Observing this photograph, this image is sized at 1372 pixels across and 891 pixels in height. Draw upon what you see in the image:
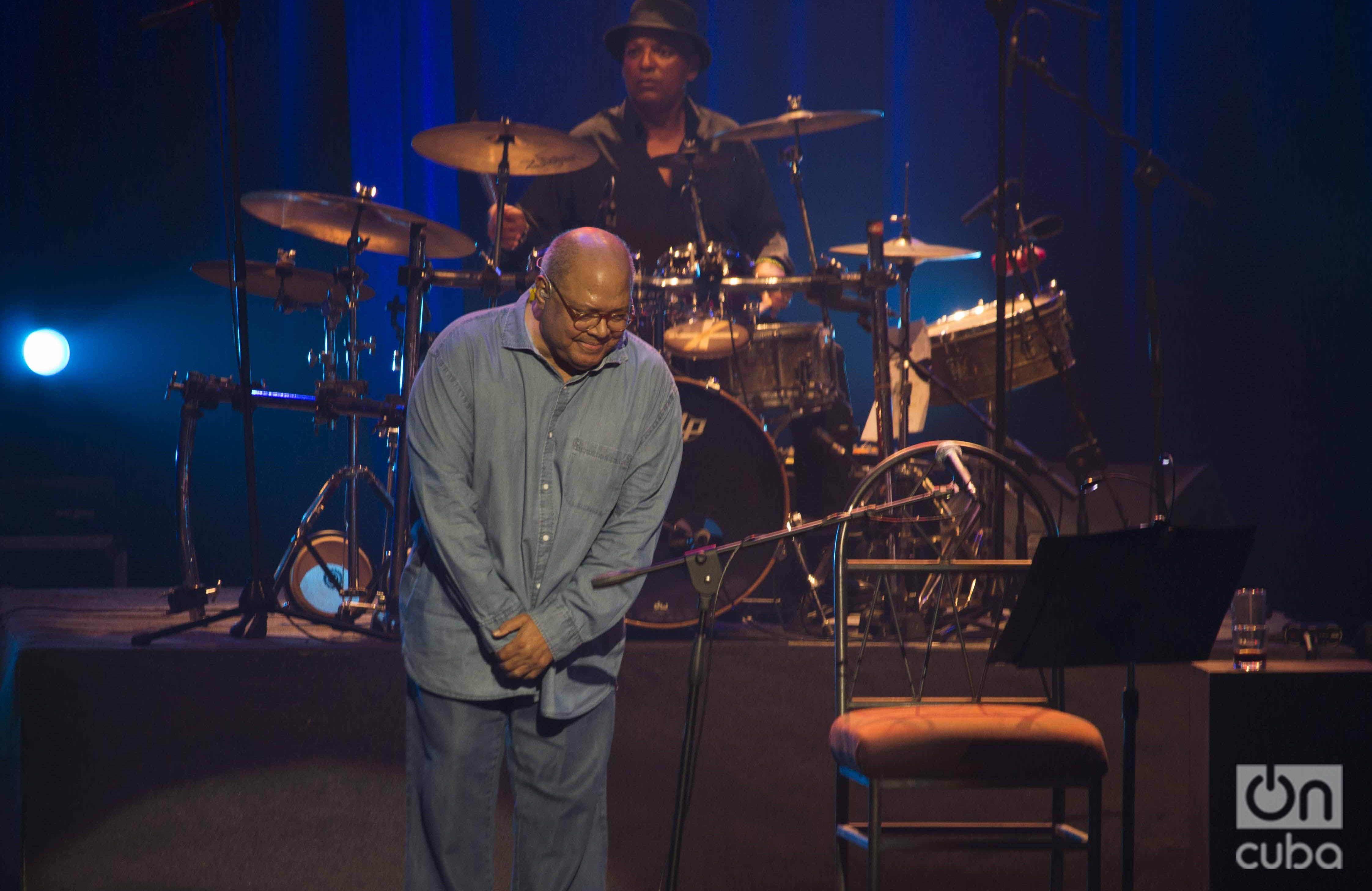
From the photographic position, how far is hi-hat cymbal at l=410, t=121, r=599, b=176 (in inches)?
152

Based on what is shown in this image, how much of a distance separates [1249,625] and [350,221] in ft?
10.5

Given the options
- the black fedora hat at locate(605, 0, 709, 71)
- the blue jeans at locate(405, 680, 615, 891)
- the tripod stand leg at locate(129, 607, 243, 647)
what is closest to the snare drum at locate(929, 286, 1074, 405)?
the black fedora hat at locate(605, 0, 709, 71)

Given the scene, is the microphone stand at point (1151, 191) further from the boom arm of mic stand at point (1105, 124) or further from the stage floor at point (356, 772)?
the stage floor at point (356, 772)

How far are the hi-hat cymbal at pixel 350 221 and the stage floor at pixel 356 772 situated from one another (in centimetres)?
149

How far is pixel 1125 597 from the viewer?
2254mm

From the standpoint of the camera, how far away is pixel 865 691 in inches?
137

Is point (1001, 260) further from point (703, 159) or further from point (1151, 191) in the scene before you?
point (703, 159)

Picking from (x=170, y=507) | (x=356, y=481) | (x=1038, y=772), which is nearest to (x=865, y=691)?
(x=1038, y=772)

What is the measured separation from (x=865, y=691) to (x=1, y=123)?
5.17 metres

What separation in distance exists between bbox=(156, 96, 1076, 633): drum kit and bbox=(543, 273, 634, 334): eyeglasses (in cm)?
151

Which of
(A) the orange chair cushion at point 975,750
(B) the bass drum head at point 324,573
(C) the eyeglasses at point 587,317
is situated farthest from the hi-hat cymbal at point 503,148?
(A) the orange chair cushion at point 975,750

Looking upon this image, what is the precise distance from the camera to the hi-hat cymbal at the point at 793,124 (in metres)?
4.20

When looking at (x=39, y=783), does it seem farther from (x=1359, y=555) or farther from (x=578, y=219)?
(x=1359, y=555)

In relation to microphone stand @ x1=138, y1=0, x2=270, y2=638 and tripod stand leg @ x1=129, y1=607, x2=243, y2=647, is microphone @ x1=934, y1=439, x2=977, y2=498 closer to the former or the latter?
microphone stand @ x1=138, y1=0, x2=270, y2=638
